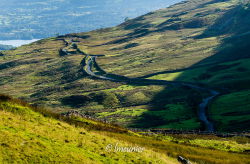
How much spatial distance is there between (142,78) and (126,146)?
16514cm

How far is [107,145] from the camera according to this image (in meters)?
33.6

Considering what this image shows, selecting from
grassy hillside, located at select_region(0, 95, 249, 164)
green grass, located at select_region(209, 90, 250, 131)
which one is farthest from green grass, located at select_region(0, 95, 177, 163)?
green grass, located at select_region(209, 90, 250, 131)

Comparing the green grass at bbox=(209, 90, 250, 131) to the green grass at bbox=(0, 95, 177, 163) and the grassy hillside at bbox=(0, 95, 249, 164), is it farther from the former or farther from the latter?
the green grass at bbox=(0, 95, 177, 163)

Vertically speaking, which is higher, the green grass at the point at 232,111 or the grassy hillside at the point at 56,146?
the grassy hillside at the point at 56,146

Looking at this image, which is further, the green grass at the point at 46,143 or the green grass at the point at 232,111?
the green grass at the point at 232,111

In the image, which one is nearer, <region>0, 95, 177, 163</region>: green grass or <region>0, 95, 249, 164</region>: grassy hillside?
<region>0, 95, 177, 163</region>: green grass

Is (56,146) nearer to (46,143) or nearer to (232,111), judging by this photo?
(46,143)

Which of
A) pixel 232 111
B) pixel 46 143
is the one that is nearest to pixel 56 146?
pixel 46 143

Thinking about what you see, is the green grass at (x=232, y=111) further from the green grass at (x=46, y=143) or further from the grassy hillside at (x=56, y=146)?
the green grass at (x=46, y=143)

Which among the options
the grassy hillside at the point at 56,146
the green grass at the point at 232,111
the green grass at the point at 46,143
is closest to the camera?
the green grass at the point at 46,143

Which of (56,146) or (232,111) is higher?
(56,146)

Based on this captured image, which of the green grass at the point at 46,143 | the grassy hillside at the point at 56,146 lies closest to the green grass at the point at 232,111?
the grassy hillside at the point at 56,146

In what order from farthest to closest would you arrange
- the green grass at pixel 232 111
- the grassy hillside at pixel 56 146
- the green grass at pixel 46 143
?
1. the green grass at pixel 232 111
2. the grassy hillside at pixel 56 146
3. the green grass at pixel 46 143

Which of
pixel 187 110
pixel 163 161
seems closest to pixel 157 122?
pixel 187 110
